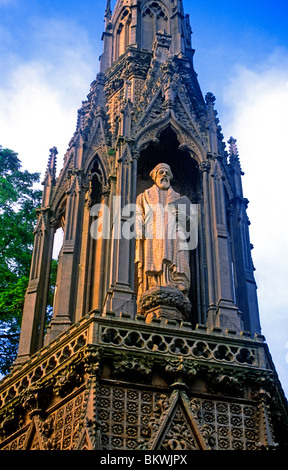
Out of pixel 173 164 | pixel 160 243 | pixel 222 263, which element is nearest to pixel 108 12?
pixel 173 164

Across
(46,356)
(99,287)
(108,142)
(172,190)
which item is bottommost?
(46,356)

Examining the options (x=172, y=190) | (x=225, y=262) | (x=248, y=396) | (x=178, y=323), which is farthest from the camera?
(x=172, y=190)

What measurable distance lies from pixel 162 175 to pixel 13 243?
6507 millimetres

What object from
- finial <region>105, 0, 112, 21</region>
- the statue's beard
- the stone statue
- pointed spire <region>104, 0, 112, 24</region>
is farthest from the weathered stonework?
finial <region>105, 0, 112, 21</region>

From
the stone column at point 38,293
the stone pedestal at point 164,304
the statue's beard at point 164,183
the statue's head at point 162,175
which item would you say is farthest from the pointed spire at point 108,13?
the stone pedestal at point 164,304

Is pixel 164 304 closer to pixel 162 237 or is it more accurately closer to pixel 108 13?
pixel 162 237

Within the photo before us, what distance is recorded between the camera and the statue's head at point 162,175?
70.3 feet

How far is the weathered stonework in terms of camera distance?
634 inches

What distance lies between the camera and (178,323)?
59.1ft

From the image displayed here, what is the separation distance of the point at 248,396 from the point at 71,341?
12.2 feet

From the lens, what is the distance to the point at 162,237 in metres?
20.1
